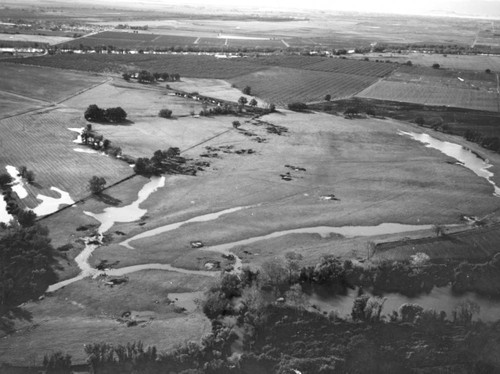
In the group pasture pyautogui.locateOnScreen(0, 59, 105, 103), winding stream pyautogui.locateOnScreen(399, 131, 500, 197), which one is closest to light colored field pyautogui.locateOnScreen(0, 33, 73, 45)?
pasture pyautogui.locateOnScreen(0, 59, 105, 103)

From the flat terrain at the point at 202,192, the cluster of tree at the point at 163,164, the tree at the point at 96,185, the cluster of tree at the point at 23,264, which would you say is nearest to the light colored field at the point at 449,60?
the flat terrain at the point at 202,192

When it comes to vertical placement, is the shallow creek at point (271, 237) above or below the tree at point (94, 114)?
below

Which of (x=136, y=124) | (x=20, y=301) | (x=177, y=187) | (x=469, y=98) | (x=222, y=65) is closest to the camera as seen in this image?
(x=20, y=301)

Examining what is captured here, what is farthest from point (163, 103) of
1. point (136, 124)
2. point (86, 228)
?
point (86, 228)

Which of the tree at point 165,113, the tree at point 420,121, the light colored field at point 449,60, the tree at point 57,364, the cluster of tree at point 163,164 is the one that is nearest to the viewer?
the tree at point 57,364

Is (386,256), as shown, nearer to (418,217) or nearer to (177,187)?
(418,217)

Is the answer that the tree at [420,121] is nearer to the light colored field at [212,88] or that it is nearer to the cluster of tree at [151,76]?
the light colored field at [212,88]

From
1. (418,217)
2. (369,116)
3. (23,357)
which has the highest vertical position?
(369,116)
